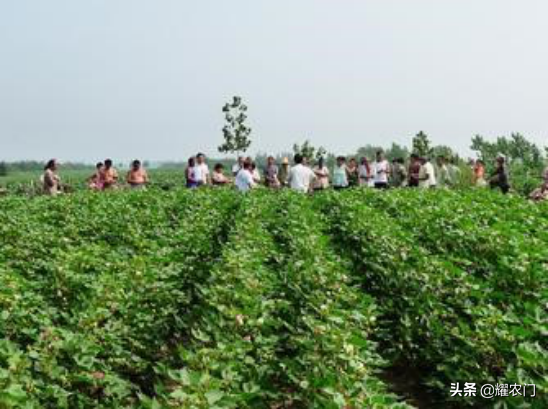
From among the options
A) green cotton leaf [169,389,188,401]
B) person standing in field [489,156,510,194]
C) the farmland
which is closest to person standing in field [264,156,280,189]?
person standing in field [489,156,510,194]

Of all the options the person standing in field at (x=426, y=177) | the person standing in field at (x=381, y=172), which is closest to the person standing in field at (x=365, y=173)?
the person standing in field at (x=381, y=172)

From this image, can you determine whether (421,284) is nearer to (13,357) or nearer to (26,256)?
(13,357)

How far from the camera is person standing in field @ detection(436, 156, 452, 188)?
766 inches

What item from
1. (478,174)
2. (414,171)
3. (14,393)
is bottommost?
(14,393)

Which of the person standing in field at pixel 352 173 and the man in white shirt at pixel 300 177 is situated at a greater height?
the person standing in field at pixel 352 173

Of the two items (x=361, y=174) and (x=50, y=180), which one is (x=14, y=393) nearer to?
(x=50, y=180)

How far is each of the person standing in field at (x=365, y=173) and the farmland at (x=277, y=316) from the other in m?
10.6

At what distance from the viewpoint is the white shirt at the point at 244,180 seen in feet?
56.3

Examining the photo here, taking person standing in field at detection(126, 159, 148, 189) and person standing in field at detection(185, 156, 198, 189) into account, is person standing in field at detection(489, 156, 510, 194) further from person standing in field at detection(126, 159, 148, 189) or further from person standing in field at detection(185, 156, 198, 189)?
person standing in field at detection(126, 159, 148, 189)

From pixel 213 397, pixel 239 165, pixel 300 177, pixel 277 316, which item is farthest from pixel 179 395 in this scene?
pixel 239 165

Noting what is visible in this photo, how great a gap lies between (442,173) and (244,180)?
570 cm

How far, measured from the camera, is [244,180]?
17.2 meters

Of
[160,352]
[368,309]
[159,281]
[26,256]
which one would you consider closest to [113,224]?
[26,256]

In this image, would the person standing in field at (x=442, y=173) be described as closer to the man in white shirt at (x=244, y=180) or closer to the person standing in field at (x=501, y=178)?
the person standing in field at (x=501, y=178)
